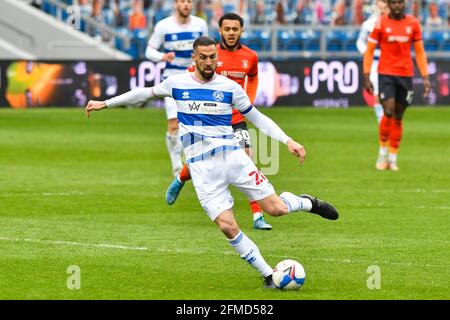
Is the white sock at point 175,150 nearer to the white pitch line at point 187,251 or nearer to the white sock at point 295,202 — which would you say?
the white pitch line at point 187,251

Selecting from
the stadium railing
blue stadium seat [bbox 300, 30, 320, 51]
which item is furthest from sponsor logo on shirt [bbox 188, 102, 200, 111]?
blue stadium seat [bbox 300, 30, 320, 51]

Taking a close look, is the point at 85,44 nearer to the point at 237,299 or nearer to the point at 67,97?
the point at 67,97

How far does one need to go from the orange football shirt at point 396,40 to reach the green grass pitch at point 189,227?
160cm

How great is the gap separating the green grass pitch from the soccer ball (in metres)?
0.11

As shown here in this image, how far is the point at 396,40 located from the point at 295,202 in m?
8.43

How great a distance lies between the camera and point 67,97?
30.9 meters

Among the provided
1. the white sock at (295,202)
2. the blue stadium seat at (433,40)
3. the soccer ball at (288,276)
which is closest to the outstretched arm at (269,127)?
the white sock at (295,202)

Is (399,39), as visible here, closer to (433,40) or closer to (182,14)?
(182,14)

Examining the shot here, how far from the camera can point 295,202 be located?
10.3 metres

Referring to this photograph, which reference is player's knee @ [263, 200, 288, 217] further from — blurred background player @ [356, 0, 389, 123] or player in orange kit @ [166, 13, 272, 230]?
blurred background player @ [356, 0, 389, 123]

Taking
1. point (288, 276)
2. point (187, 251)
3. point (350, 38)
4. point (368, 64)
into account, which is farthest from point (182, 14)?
point (350, 38)

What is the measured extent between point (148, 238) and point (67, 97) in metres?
19.2

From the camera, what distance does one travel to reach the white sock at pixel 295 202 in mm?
10195
